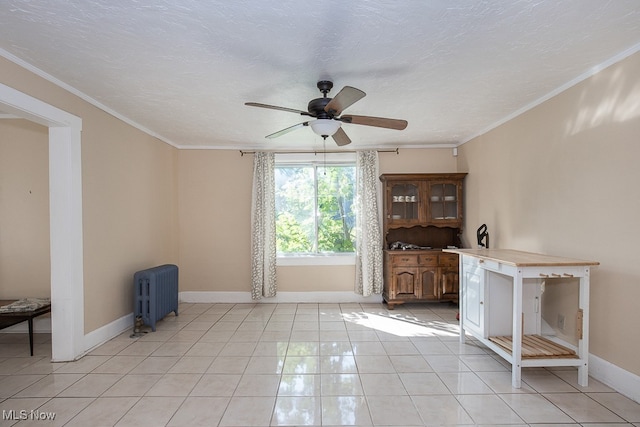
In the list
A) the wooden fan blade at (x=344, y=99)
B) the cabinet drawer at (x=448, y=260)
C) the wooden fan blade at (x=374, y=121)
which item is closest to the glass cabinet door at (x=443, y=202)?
the cabinet drawer at (x=448, y=260)

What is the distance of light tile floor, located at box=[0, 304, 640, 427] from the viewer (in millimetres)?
2188

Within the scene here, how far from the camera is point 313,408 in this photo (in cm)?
229

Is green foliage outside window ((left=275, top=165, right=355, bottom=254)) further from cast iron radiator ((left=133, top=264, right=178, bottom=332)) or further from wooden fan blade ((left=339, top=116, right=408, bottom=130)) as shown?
wooden fan blade ((left=339, top=116, right=408, bottom=130))

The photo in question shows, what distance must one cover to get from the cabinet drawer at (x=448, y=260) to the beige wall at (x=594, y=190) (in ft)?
3.54

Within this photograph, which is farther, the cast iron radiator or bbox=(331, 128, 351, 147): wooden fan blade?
the cast iron radiator

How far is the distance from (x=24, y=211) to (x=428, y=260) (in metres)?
5.28

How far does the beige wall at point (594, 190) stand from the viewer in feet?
7.77

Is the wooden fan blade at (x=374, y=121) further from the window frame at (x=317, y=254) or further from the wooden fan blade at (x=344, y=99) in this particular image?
the window frame at (x=317, y=254)

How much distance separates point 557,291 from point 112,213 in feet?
15.6

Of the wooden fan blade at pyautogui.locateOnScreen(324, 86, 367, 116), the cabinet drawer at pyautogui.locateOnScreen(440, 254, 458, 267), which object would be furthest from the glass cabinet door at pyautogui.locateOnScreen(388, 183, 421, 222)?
the wooden fan blade at pyautogui.locateOnScreen(324, 86, 367, 116)

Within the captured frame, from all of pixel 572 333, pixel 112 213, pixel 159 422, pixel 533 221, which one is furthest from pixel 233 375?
pixel 533 221

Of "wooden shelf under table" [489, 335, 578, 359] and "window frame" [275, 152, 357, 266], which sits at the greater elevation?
"window frame" [275, 152, 357, 266]

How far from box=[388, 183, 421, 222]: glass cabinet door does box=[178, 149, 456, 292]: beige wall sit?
0.40m

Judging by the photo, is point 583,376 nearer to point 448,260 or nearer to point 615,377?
point 615,377
